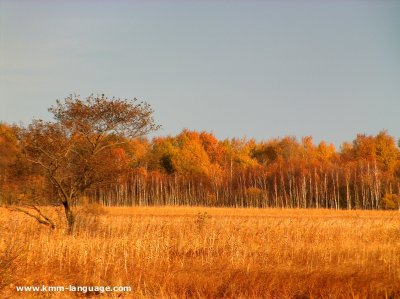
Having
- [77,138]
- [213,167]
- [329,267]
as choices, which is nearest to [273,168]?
[213,167]

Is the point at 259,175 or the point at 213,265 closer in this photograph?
the point at 213,265

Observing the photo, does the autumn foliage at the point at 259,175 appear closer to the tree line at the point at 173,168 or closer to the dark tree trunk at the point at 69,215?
the tree line at the point at 173,168

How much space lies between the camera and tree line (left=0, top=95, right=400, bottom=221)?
18.7 meters

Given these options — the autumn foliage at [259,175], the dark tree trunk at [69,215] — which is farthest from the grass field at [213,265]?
the autumn foliage at [259,175]

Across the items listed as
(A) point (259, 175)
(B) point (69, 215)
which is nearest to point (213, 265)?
(B) point (69, 215)

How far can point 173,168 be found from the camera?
3447 inches

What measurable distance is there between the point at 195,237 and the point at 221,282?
5.14 meters

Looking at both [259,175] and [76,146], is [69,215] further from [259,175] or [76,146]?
[259,175]

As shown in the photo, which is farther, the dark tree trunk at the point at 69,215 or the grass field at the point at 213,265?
the dark tree trunk at the point at 69,215

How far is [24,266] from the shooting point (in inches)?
458

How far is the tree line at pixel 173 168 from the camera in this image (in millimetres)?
18703

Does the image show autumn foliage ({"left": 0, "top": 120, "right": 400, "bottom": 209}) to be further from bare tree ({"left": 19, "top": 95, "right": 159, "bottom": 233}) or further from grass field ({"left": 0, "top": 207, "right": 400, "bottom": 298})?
grass field ({"left": 0, "top": 207, "right": 400, "bottom": 298})

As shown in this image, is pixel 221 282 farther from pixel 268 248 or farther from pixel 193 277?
pixel 268 248

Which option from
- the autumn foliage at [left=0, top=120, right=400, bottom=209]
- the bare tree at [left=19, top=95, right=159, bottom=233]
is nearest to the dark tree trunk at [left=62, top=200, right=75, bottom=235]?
the bare tree at [left=19, top=95, right=159, bottom=233]
